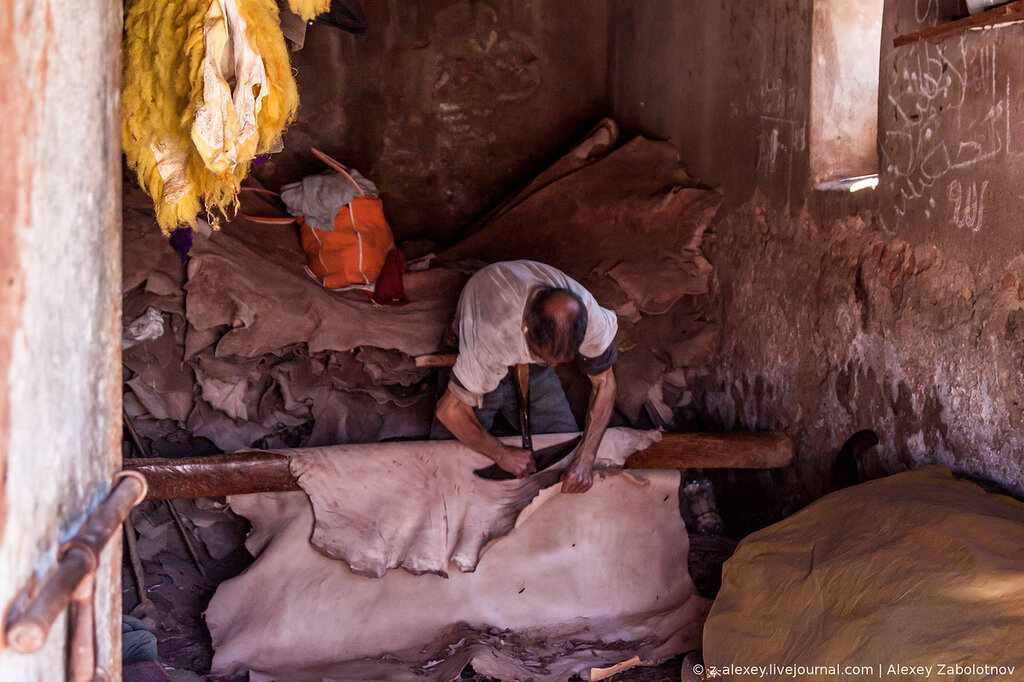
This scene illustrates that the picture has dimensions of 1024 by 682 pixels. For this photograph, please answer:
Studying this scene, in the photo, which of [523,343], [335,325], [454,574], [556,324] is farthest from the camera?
[335,325]

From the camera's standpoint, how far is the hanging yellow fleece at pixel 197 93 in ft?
5.57

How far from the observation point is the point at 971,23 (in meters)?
2.35

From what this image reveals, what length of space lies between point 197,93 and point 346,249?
7.50ft

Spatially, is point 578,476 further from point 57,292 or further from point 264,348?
point 57,292

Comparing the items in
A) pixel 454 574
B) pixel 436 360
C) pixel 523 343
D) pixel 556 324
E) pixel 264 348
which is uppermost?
pixel 556 324

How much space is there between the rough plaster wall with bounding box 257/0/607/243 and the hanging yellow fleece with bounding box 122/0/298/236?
290 cm

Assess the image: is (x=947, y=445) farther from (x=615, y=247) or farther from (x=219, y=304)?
(x=219, y=304)

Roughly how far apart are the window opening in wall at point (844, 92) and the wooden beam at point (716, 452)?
1014mm

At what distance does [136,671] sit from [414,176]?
3.34 metres

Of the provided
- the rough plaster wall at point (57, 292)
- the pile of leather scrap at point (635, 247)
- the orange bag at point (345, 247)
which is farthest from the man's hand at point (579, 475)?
the rough plaster wall at point (57, 292)

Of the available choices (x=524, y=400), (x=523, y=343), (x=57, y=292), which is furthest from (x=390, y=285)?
(x=57, y=292)

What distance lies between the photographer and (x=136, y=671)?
209 centimetres

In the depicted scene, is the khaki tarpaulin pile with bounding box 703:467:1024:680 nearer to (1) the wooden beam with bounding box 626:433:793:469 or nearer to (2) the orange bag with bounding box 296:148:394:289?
(1) the wooden beam with bounding box 626:433:793:469

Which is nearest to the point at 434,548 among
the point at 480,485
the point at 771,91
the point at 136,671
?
the point at 480,485
